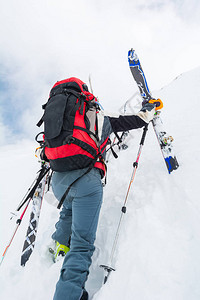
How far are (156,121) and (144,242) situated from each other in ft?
8.69

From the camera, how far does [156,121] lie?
406 cm

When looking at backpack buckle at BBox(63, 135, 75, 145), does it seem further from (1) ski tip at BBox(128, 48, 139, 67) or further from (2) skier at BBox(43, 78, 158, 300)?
(1) ski tip at BBox(128, 48, 139, 67)

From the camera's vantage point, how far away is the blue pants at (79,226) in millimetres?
Result: 1801

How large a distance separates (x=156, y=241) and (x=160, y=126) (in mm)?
2523

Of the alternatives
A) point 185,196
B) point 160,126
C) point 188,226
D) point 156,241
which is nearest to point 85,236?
point 156,241

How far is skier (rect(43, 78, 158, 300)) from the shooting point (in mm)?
1839

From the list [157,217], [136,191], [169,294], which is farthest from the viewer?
[136,191]

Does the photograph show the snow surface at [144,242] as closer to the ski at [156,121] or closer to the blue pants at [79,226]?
the ski at [156,121]

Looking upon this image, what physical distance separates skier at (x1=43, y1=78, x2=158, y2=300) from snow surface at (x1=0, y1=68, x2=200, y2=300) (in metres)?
0.42

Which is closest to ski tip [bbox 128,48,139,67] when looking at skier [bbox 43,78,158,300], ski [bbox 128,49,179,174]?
ski [bbox 128,49,179,174]

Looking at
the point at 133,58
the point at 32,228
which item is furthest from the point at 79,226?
the point at 133,58

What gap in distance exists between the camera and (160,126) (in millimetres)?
4039

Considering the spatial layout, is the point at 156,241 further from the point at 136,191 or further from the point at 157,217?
the point at 136,191

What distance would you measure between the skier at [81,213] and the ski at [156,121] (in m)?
1.14
